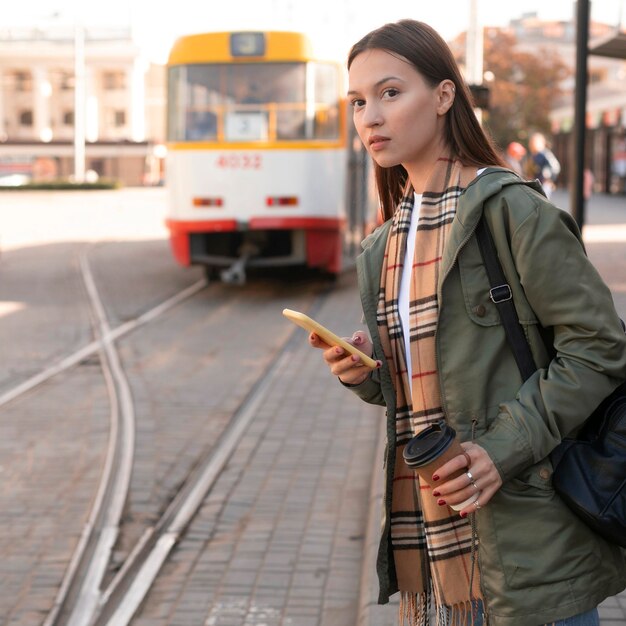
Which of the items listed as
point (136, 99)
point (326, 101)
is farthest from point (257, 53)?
point (136, 99)

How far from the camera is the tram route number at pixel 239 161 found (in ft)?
46.3

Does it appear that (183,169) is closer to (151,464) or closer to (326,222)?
(326,222)

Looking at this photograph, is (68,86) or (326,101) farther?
(68,86)

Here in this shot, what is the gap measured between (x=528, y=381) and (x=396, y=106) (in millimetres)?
580

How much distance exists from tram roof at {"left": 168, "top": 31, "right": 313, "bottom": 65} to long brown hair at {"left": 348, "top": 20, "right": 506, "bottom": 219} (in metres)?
11.8

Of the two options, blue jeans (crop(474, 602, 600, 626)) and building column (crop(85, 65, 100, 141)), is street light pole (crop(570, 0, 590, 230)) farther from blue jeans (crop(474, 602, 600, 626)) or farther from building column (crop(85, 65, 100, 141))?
building column (crop(85, 65, 100, 141))

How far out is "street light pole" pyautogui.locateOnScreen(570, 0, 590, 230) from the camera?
7.83m

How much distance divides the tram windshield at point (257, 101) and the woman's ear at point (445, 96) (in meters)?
11.9

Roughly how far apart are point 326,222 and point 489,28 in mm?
46559

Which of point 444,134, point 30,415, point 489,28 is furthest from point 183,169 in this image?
point 489,28

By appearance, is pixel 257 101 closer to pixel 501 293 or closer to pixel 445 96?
pixel 445 96

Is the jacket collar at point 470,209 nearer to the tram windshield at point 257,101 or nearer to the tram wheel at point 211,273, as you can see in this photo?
the tram windshield at point 257,101

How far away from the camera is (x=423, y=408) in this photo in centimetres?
217

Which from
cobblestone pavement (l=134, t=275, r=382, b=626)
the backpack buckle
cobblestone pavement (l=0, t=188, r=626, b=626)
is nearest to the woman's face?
the backpack buckle
